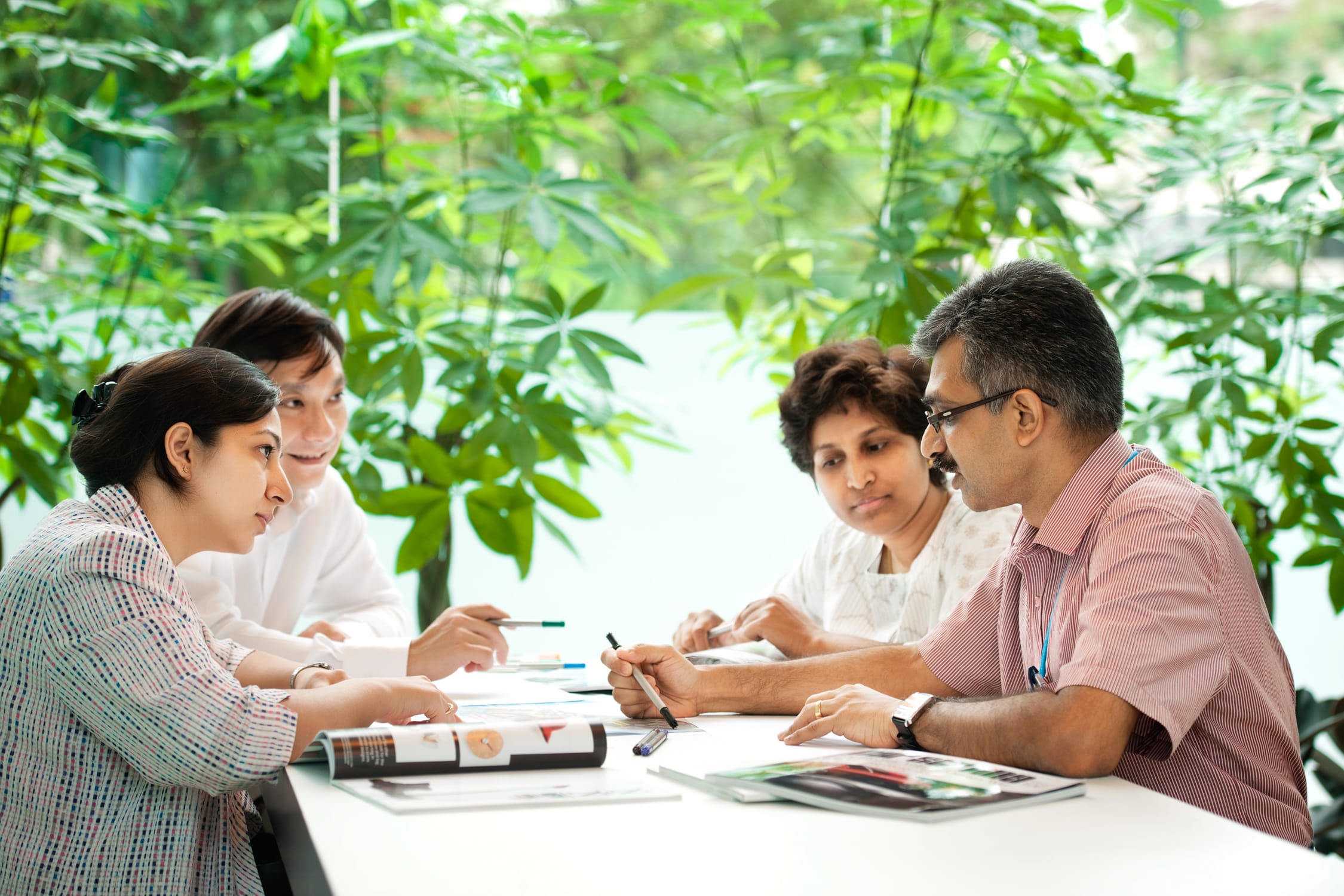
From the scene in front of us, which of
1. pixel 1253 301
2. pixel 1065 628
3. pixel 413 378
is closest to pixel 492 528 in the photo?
pixel 413 378

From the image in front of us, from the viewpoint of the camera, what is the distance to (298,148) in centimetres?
273

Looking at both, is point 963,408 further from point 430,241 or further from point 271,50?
point 271,50

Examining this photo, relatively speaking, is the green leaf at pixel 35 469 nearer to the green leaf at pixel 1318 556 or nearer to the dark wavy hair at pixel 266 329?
the dark wavy hair at pixel 266 329

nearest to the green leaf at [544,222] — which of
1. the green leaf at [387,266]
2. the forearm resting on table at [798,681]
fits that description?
the green leaf at [387,266]

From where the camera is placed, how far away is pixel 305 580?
223 centimetres

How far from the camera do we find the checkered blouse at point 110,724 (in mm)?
1123

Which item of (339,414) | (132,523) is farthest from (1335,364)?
(132,523)

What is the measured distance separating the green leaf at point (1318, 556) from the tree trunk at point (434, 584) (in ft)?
6.41

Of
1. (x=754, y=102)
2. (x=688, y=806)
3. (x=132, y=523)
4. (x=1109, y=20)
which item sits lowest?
(x=688, y=806)

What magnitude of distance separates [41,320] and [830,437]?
206 centimetres

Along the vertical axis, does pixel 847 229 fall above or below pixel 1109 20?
below

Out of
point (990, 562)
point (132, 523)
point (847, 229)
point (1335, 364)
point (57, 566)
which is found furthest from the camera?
point (847, 229)

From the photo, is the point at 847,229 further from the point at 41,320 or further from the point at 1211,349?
the point at 41,320

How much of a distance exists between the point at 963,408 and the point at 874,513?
627mm
